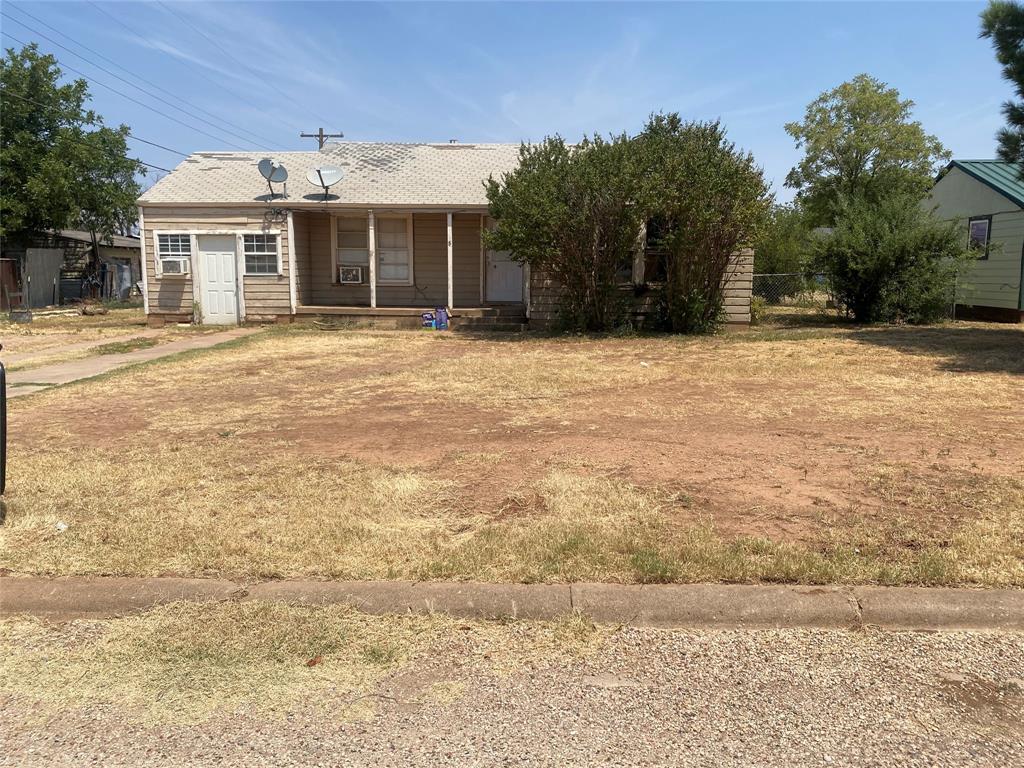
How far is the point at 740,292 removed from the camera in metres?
16.9

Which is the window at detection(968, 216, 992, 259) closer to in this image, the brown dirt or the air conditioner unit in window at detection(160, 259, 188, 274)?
the brown dirt

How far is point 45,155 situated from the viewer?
87.1 feet

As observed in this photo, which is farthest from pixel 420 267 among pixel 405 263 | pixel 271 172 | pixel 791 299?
pixel 791 299

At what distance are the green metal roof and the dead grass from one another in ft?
63.1

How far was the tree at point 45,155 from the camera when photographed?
2566 cm

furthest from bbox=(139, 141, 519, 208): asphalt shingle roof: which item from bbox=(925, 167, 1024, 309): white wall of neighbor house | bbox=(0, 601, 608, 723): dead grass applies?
bbox=(0, 601, 608, 723): dead grass

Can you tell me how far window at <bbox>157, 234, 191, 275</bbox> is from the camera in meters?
18.5

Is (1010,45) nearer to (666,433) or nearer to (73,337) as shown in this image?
(666,433)

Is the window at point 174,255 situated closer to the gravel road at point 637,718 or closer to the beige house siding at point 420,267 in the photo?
the beige house siding at point 420,267

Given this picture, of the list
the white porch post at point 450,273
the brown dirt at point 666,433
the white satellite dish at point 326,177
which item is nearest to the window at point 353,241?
the white satellite dish at point 326,177

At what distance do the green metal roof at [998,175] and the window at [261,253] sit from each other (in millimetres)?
17802

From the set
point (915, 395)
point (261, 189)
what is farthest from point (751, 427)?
point (261, 189)

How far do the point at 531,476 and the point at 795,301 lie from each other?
2298 cm

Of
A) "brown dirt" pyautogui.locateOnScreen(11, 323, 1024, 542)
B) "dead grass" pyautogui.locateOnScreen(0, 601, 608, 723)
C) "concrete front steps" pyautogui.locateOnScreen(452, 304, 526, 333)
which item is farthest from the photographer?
"concrete front steps" pyautogui.locateOnScreen(452, 304, 526, 333)
